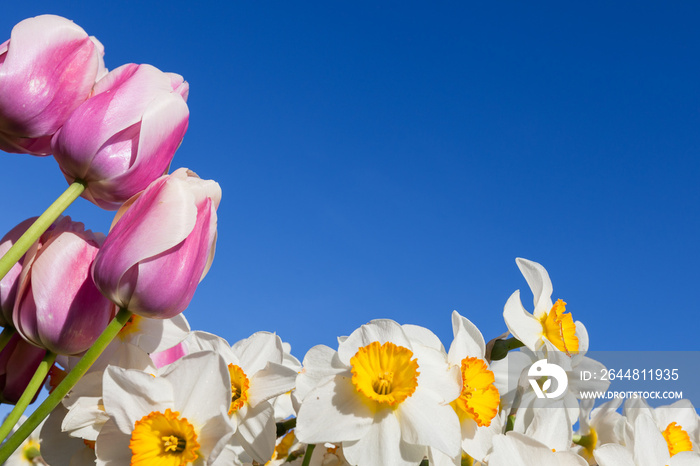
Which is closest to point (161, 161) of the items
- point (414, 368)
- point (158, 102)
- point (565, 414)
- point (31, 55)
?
point (158, 102)

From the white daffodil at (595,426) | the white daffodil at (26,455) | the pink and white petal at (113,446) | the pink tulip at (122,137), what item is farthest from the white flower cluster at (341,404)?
the white daffodil at (26,455)

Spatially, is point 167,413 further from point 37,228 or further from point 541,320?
point 541,320

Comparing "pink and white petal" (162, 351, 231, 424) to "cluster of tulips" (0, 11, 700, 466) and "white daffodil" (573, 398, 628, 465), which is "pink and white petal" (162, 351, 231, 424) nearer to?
"cluster of tulips" (0, 11, 700, 466)

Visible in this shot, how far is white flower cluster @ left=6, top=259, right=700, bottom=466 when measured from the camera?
2.46ft

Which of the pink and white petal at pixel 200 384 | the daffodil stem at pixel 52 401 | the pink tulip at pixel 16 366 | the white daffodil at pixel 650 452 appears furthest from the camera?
the white daffodil at pixel 650 452

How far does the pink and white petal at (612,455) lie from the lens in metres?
0.91

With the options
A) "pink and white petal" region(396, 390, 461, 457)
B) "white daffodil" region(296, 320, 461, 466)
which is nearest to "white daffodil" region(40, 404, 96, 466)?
"white daffodil" region(296, 320, 461, 466)

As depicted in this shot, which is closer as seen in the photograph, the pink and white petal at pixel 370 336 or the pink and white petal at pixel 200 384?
the pink and white petal at pixel 200 384

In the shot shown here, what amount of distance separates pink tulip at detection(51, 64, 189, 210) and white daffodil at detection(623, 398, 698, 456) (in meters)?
1.07

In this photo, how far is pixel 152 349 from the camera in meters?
0.90

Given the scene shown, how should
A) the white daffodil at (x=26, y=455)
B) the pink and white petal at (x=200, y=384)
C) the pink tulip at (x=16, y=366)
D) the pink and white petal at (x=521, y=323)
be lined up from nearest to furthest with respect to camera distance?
the pink and white petal at (x=200, y=384), the pink tulip at (x=16, y=366), the pink and white petal at (x=521, y=323), the white daffodil at (x=26, y=455)

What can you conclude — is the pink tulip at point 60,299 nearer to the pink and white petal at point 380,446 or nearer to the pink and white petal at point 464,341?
the pink and white petal at point 380,446

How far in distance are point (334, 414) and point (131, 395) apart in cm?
29

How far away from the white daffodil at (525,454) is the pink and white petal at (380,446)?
127 mm
